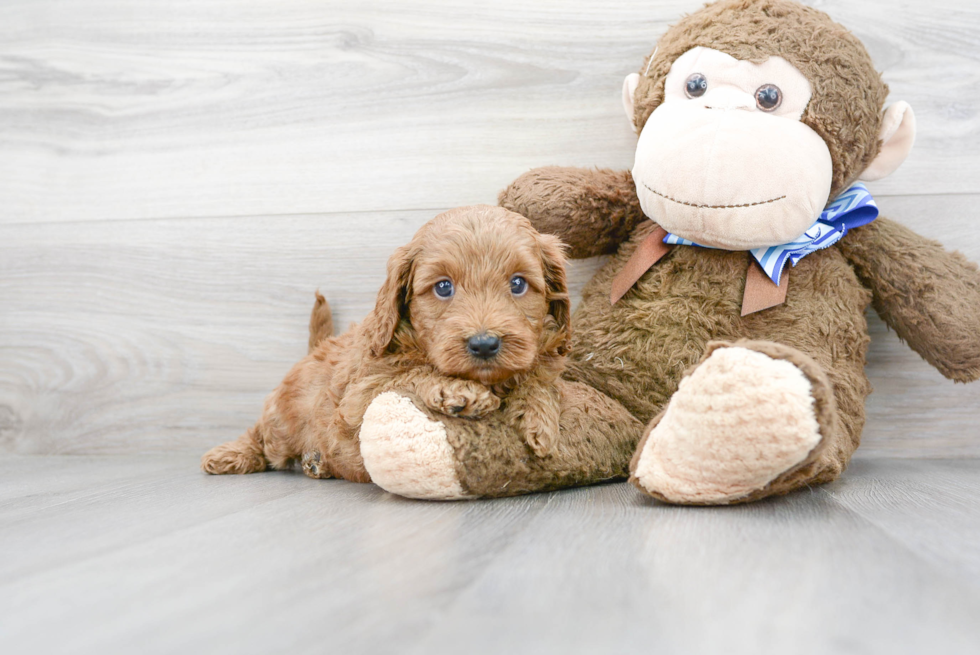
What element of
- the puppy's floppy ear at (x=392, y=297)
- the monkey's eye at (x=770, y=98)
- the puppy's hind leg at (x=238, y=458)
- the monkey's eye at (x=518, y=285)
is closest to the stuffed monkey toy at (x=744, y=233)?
the monkey's eye at (x=770, y=98)

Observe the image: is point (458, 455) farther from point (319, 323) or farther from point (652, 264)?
point (319, 323)

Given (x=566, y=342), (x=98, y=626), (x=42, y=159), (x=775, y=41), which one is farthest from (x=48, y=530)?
(x=775, y=41)

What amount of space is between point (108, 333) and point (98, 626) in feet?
4.09

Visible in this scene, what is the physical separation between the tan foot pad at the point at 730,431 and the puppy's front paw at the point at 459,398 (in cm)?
24

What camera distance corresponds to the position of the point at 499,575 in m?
0.68

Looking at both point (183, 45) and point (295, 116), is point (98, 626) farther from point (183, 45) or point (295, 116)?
point (183, 45)

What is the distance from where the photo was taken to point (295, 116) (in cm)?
160

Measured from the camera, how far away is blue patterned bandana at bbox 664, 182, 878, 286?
1189mm

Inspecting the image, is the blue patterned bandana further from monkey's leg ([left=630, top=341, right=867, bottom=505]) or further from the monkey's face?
monkey's leg ([left=630, top=341, right=867, bottom=505])

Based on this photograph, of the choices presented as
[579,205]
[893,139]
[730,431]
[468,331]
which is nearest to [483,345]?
[468,331]

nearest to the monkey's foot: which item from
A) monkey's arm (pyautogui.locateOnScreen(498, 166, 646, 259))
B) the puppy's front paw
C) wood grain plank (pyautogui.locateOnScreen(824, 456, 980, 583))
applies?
wood grain plank (pyautogui.locateOnScreen(824, 456, 980, 583))

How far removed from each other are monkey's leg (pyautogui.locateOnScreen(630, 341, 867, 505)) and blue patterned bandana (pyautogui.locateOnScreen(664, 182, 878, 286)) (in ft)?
1.14

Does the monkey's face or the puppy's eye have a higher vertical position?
the monkey's face

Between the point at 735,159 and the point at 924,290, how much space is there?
0.45m
